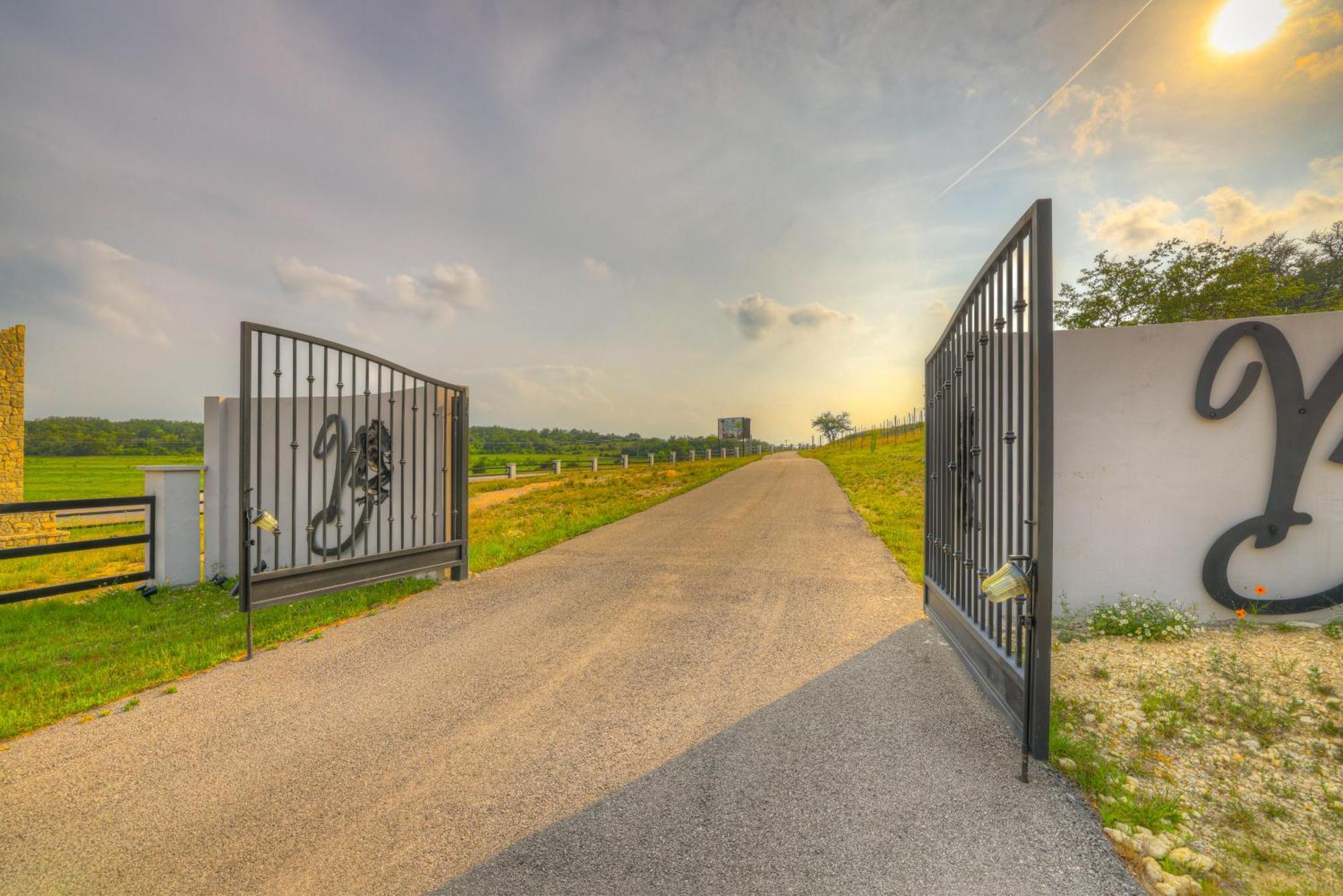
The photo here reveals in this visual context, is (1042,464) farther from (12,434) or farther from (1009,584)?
(12,434)

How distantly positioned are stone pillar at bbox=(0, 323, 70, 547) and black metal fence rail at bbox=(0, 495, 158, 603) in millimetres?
7108

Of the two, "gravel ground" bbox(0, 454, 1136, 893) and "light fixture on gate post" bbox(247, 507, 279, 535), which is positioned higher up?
"light fixture on gate post" bbox(247, 507, 279, 535)

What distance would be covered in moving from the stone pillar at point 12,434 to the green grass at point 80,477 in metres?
12.7

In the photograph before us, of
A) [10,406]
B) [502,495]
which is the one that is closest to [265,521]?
[10,406]

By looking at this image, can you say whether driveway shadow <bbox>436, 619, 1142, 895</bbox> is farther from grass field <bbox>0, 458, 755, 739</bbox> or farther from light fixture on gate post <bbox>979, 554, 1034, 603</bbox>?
grass field <bbox>0, 458, 755, 739</bbox>

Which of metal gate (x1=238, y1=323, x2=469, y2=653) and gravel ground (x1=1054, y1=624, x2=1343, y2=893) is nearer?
gravel ground (x1=1054, y1=624, x2=1343, y2=893)

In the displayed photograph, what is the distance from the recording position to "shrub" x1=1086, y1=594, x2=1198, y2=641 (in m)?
4.11

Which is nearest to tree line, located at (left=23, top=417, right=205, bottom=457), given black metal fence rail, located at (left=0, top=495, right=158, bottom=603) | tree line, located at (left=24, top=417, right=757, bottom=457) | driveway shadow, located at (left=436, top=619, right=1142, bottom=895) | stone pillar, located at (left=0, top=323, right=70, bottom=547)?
tree line, located at (left=24, top=417, right=757, bottom=457)

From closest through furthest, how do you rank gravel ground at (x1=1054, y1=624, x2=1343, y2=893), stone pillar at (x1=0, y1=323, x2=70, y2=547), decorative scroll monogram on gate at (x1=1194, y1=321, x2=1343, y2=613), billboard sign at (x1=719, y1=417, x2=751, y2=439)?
gravel ground at (x1=1054, y1=624, x2=1343, y2=893), decorative scroll monogram on gate at (x1=1194, y1=321, x2=1343, y2=613), stone pillar at (x1=0, y1=323, x2=70, y2=547), billboard sign at (x1=719, y1=417, x2=751, y2=439)

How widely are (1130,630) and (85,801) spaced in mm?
6537

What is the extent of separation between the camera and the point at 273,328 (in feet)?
14.4

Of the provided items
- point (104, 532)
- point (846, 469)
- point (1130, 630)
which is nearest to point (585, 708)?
point (1130, 630)

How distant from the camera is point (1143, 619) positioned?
425 centimetres

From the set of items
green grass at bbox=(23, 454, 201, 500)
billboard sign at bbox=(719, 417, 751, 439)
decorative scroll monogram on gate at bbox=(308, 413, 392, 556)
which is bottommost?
green grass at bbox=(23, 454, 201, 500)
